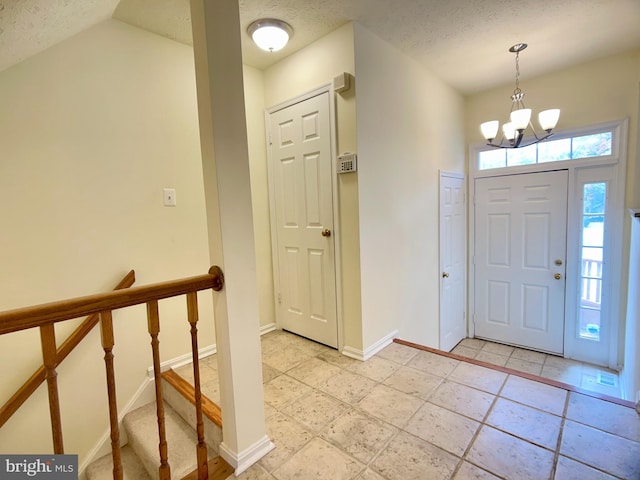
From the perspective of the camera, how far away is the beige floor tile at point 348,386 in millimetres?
1893

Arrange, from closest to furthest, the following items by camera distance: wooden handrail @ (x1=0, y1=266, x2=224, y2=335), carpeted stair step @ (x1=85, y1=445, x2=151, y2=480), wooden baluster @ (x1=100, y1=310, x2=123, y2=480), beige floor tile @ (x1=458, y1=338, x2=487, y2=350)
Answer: wooden handrail @ (x1=0, y1=266, x2=224, y2=335), wooden baluster @ (x1=100, y1=310, x2=123, y2=480), carpeted stair step @ (x1=85, y1=445, x2=151, y2=480), beige floor tile @ (x1=458, y1=338, x2=487, y2=350)

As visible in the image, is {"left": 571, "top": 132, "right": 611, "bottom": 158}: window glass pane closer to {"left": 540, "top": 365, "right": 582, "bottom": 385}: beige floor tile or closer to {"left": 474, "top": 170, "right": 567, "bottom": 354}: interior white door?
{"left": 474, "top": 170, "right": 567, "bottom": 354}: interior white door

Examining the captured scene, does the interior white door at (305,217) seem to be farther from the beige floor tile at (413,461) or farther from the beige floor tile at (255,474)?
the beige floor tile at (255,474)

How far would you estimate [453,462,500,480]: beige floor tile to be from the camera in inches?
51.6

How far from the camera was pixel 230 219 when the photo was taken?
4.39ft

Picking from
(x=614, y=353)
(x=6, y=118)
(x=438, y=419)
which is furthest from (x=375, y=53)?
(x=614, y=353)

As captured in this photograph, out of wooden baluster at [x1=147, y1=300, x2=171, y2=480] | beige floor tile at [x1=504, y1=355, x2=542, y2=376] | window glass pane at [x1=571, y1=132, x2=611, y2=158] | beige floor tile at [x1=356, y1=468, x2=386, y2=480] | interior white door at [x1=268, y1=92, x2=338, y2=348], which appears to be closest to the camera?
wooden baluster at [x1=147, y1=300, x2=171, y2=480]

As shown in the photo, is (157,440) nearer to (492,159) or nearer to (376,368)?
(376,368)

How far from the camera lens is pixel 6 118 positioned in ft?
5.39

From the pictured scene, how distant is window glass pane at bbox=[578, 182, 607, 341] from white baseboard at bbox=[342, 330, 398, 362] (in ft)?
7.39

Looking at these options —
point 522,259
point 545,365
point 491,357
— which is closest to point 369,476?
point 491,357

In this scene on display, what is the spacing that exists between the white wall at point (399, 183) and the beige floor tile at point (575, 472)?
4.07ft

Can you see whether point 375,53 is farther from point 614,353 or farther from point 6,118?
point 614,353

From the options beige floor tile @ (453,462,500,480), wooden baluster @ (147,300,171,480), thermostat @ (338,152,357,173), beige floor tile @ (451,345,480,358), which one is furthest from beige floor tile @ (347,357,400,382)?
beige floor tile @ (451,345,480,358)
